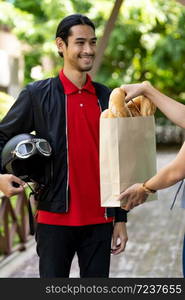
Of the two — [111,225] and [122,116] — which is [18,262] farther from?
[122,116]

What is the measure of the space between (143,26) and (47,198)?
63.1ft

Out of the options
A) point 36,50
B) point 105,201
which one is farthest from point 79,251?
point 36,50

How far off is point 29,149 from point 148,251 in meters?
5.47

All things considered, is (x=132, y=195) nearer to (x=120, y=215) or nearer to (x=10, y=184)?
(x=120, y=215)

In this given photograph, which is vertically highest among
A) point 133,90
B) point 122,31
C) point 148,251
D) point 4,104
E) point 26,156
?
point 122,31

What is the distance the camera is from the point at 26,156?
9.92ft

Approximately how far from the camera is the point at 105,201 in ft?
9.80

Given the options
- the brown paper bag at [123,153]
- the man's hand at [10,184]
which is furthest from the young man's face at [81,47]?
the man's hand at [10,184]

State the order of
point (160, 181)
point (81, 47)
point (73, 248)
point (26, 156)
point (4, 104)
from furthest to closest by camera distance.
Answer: point (4, 104) < point (73, 248) < point (81, 47) < point (26, 156) < point (160, 181)

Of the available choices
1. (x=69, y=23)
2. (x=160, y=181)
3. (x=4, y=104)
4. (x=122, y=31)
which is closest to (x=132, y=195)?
(x=160, y=181)

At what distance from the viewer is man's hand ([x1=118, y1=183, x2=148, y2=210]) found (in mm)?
2943

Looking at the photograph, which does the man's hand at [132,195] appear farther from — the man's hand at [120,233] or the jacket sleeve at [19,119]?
the jacket sleeve at [19,119]

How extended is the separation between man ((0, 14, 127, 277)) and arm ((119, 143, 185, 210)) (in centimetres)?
25

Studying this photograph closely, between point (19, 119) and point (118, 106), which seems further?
point (19, 119)
